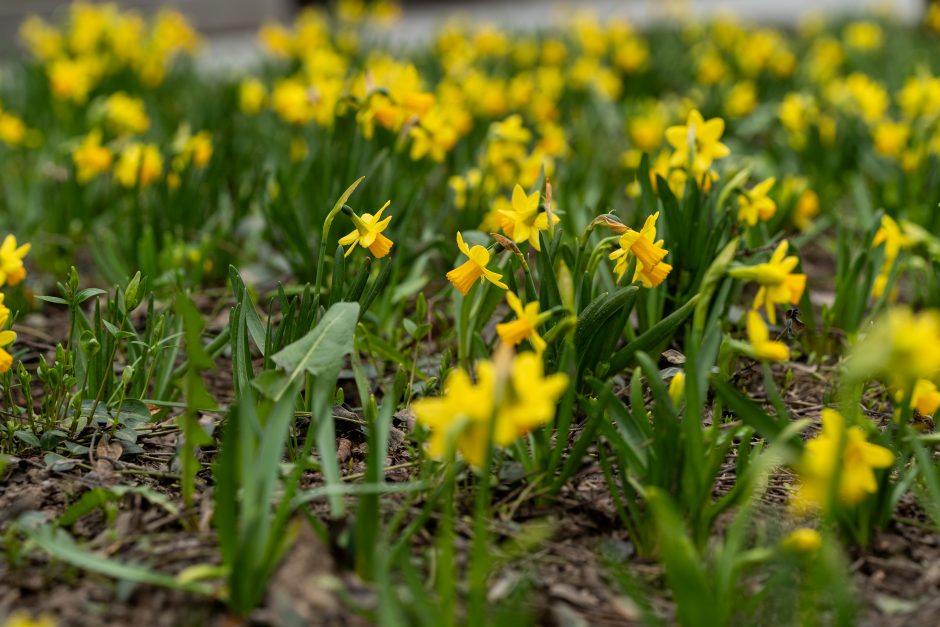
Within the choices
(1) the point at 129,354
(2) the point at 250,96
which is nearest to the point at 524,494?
(1) the point at 129,354

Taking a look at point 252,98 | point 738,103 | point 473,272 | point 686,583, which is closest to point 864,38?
point 738,103

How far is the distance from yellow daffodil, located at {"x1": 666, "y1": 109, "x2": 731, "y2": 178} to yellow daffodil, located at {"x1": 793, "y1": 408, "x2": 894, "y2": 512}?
1.09 metres

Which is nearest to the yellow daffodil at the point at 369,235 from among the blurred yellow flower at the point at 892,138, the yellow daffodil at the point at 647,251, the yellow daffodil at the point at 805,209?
the yellow daffodil at the point at 647,251

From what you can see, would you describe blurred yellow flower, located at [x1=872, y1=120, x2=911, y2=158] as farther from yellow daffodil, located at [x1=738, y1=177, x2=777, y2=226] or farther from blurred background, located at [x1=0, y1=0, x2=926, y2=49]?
blurred background, located at [x1=0, y1=0, x2=926, y2=49]

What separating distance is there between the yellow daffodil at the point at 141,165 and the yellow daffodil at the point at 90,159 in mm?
50

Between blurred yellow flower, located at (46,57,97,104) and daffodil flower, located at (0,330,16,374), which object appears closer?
daffodil flower, located at (0,330,16,374)

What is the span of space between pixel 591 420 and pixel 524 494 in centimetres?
19

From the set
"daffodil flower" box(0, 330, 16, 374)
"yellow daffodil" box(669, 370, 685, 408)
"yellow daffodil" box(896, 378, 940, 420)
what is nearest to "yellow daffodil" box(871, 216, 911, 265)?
"yellow daffodil" box(896, 378, 940, 420)

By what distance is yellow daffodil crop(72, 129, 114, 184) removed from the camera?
3.22m

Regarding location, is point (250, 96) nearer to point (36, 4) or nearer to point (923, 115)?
point (923, 115)

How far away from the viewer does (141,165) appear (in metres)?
3.09

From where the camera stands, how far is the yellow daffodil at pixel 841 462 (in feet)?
4.61

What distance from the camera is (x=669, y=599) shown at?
1.57 meters

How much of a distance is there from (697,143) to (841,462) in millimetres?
1246
